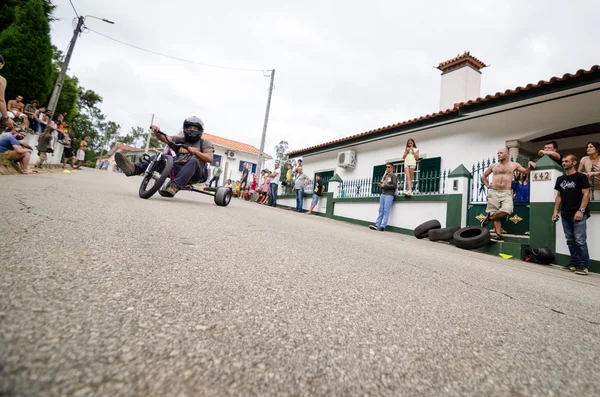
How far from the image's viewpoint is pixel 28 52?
41.2 ft

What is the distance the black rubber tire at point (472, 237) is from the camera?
213 inches

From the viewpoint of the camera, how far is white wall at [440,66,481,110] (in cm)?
1091

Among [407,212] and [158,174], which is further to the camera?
[407,212]

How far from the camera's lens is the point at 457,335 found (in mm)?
1125

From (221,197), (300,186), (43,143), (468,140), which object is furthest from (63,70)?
(468,140)

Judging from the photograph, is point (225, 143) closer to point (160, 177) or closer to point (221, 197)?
point (221, 197)

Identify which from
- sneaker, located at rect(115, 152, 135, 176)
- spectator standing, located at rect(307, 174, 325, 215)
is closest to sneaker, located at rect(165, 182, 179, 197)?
sneaker, located at rect(115, 152, 135, 176)

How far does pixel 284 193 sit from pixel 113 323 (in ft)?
47.3

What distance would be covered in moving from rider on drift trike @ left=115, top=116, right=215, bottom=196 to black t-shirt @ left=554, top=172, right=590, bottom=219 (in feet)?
20.1

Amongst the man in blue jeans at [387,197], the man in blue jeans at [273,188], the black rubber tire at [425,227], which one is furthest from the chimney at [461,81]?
the man in blue jeans at [273,188]

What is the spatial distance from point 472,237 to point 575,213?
5.22 ft

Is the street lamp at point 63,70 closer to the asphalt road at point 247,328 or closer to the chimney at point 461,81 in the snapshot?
the asphalt road at point 247,328

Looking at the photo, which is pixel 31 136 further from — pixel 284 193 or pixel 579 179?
pixel 579 179

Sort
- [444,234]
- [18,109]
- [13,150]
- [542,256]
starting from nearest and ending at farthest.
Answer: [542,256], [13,150], [444,234], [18,109]
